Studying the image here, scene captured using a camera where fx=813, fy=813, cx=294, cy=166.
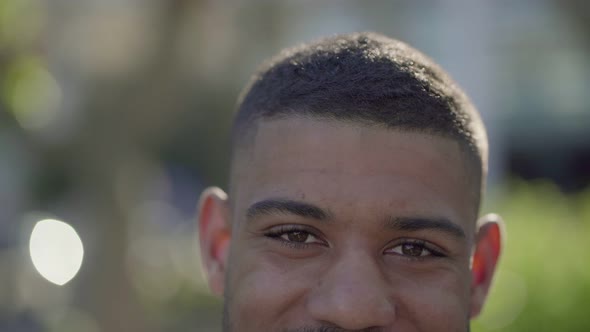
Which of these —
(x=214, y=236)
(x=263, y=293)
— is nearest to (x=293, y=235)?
(x=263, y=293)

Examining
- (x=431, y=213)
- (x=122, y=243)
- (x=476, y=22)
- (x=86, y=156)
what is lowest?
(x=431, y=213)

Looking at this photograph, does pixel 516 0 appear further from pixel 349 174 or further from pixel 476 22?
pixel 349 174

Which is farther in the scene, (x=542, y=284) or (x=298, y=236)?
(x=542, y=284)

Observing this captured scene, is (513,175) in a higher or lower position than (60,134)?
higher

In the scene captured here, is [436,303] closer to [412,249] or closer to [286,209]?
[412,249]

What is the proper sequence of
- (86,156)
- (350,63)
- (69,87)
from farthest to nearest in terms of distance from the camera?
(69,87) → (86,156) → (350,63)

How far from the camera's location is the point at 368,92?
2.33 metres

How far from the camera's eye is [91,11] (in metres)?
11.2

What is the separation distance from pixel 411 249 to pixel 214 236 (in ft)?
2.26

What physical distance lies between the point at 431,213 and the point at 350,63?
51cm

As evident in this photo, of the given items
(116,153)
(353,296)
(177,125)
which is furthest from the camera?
(177,125)

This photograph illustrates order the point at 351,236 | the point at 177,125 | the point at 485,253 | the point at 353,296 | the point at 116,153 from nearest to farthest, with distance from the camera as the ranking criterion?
the point at 353,296 < the point at 351,236 < the point at 485,253 < the point at 116,153 < the point at 177,125

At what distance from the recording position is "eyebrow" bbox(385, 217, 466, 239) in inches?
87.3

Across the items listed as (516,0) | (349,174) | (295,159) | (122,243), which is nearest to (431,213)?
(349,174)
